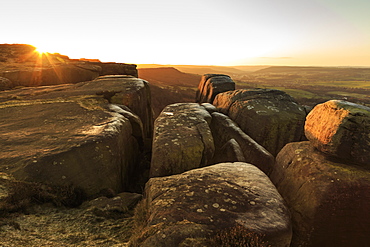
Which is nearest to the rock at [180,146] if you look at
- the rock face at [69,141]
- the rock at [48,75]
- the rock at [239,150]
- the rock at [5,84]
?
the rock at [239,150]

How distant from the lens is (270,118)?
383 inches

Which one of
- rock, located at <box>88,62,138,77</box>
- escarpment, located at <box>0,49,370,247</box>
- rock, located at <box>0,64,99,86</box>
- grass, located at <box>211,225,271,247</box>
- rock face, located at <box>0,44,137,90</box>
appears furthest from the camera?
rock, located at <box>88,62,138,77</box>

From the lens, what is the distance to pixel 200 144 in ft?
24.8

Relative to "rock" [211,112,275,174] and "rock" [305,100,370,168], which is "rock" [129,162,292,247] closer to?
"rock" [305,100,370,168]

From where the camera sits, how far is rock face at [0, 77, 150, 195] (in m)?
5.02

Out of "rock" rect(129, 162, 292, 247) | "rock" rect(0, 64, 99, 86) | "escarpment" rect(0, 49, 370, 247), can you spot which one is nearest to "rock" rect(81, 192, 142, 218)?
"escarpment" rect(0, 49, 370, 247)

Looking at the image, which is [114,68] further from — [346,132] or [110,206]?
[346,132]

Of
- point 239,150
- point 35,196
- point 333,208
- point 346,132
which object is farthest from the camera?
point 239,150

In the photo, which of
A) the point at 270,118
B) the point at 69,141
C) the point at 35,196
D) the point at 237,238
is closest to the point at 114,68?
the point at 69,141

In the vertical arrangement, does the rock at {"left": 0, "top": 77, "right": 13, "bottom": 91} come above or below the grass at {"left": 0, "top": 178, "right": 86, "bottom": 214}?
above

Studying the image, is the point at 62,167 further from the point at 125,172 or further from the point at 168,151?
the point at 168,151

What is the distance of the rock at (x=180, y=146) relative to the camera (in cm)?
697

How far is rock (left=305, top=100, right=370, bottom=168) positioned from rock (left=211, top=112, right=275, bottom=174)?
235 cm

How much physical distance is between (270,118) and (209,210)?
24.5 feet
